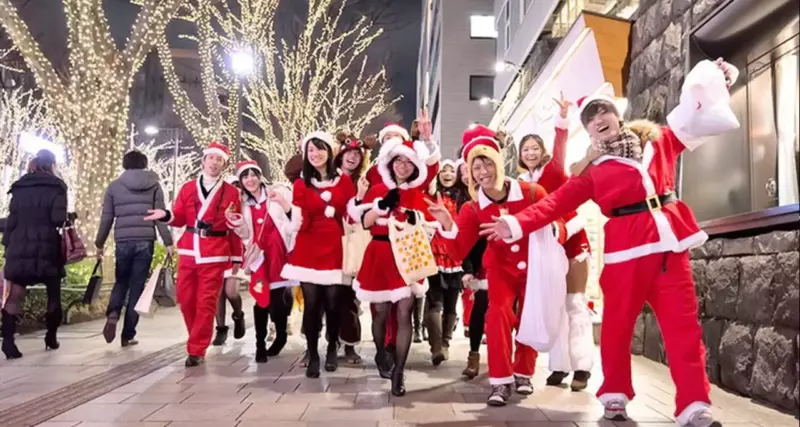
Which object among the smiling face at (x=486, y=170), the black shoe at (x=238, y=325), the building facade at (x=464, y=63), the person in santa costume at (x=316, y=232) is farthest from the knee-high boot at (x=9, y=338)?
the building facade at (x=464, y=63)

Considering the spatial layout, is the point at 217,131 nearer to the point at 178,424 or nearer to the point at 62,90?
the point at 62,90

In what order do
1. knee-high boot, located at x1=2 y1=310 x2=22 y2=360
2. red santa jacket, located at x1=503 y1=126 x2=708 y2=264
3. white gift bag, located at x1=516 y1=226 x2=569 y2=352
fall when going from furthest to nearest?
1. knee-high boot, located at x1=2 y1=310 x2=22 y2=360
2. white gift bag, located at x1=516 y1=226 x2=569 y2=352
3. red santa jacket, located at x1=503 y1=126 x2=708 y2=264

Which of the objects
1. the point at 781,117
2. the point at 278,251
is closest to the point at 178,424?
the point at 278,251

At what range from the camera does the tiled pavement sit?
4102mm

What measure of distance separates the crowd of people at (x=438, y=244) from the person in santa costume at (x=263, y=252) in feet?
0.05

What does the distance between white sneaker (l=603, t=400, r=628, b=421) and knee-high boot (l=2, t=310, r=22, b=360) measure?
558cm

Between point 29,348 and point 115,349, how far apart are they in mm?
936

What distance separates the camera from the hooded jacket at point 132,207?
284 inches

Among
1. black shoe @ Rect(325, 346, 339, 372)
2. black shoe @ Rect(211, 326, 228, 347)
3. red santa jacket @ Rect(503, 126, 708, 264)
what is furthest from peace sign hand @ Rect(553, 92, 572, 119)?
black shoe @ Rect(211, 326, 228, 347)

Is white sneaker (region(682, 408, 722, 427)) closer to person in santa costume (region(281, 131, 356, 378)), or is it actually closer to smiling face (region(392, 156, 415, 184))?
smiling face (region(392, 156, 415, 184))

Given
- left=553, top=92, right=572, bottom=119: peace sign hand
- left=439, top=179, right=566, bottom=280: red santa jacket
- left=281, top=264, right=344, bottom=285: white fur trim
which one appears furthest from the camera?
left=281, top=264, right=344, bottom=285: white fur trim

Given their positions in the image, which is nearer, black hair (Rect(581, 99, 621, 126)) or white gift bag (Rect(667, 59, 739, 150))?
white gift bag (Rect(667, 59, 739, 150))

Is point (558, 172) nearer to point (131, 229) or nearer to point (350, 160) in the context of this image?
point (350, 160)

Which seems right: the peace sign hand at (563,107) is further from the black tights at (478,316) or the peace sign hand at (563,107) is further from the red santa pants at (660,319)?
the black tights at (478,316)
